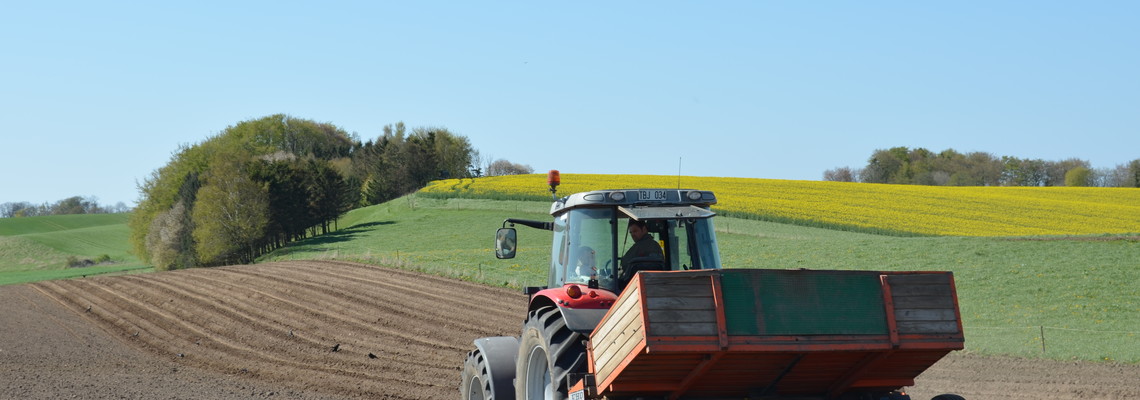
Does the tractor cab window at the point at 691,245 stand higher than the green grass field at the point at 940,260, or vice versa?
the tractor cab window at the point at 691,245

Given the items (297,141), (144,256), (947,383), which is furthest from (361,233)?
(297,141)

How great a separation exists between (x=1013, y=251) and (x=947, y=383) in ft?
67.2

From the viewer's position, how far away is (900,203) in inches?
2157

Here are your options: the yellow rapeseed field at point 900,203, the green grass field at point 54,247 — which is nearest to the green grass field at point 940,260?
the yellow rapeseed field at point 900,203

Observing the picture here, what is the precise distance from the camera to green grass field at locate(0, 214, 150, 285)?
7419 cm

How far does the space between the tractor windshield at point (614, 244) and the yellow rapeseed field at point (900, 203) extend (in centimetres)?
3870

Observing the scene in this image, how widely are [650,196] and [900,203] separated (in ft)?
164

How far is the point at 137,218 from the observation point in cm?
7075

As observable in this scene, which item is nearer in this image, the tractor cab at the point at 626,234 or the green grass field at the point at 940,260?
the tractor cab at the point at 626,234

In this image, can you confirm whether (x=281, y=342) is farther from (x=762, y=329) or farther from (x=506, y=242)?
(x=762, y=329)

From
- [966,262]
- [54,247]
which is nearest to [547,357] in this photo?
[966,262]

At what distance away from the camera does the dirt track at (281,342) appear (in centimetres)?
1383

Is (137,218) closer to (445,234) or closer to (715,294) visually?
(445,234)

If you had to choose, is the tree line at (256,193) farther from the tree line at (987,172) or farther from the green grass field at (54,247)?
the tree line at (987,172)
